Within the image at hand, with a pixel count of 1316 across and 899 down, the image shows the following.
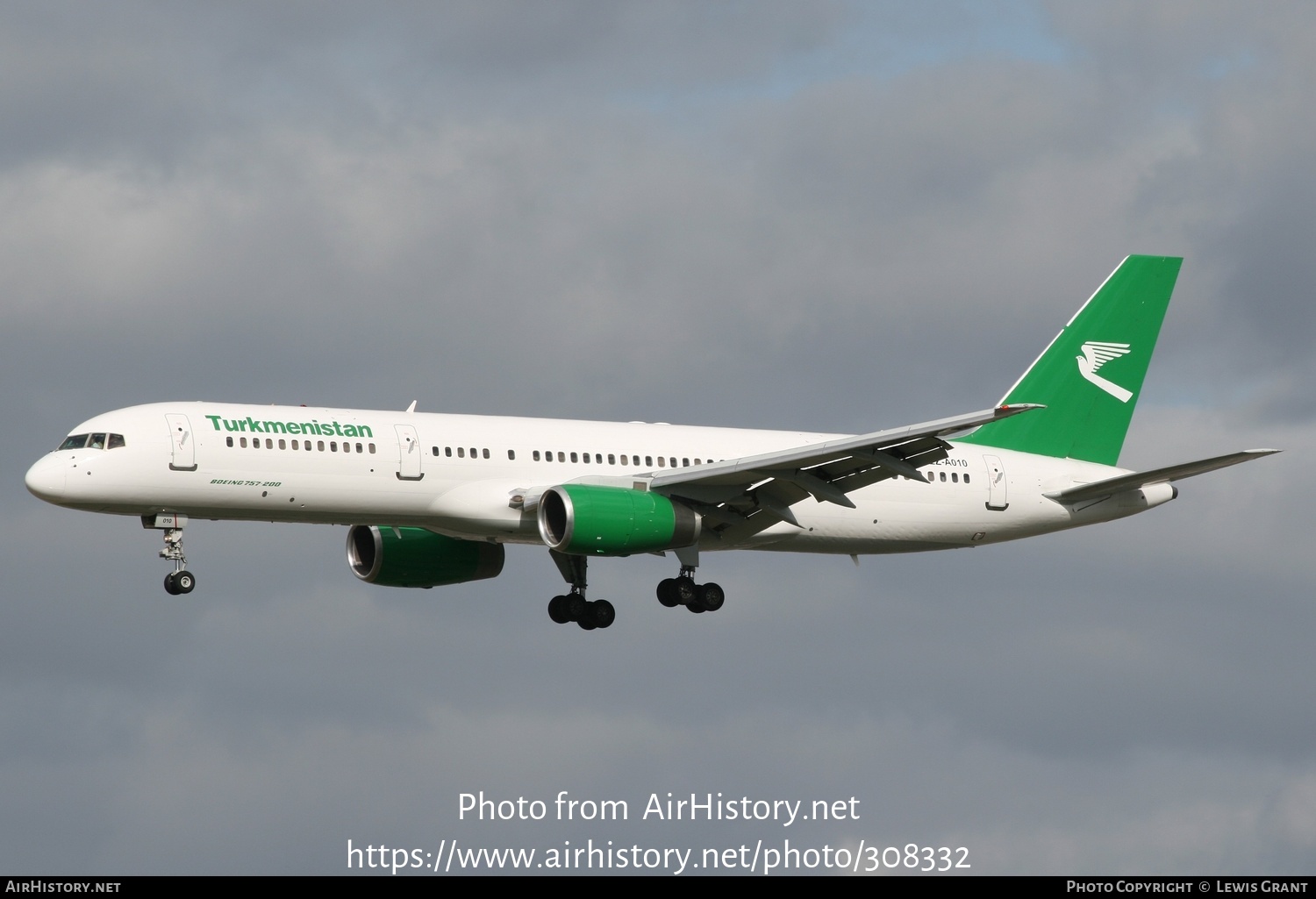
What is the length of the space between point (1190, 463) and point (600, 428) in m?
15.1

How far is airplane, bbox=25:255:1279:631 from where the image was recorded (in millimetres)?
48531

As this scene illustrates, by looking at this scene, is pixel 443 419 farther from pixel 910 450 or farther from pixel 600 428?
pixel 910 450

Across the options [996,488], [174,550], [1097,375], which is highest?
[1097,375]

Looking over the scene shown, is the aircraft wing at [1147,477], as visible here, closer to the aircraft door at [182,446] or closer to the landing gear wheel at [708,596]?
the landing gear wheel at [708,596]

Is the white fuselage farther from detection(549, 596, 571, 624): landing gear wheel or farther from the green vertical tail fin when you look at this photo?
detection(549, 596, 571, 624): landing gear wheel

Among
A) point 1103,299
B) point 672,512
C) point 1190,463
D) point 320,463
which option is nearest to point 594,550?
point 672,512

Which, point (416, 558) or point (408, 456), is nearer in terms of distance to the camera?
point (408, 456)

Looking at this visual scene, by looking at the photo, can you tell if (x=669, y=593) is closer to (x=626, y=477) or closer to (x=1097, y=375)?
(x=626, y=477)

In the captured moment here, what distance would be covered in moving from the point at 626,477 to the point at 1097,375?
636 inches

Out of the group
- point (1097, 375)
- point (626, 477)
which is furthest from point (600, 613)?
point (1097, 375)

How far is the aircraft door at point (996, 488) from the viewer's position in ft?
187

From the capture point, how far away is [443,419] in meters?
51.7

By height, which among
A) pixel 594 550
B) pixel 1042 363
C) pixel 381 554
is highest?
pixel 1042 363

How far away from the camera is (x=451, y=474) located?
50.7m
